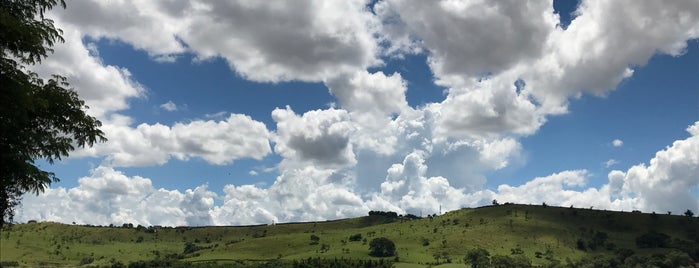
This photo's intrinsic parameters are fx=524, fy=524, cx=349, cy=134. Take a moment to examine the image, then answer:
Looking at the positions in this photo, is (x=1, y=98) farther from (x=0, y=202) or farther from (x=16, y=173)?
(x=0, y=202)

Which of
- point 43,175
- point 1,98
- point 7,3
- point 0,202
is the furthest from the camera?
point 0,202

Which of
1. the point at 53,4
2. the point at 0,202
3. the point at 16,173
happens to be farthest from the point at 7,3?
the point at 0,202

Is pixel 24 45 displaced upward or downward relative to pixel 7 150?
upward

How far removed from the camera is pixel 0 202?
85.0 ft

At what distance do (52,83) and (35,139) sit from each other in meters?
2.78

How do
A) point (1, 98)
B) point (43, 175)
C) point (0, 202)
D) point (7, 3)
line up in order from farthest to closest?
point (0, 202)
point (43, 175)
point (7, 3)
point (1, 98)

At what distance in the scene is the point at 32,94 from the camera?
850 inches

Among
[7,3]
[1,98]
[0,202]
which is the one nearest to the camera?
[1,98]

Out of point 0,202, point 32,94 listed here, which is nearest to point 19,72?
point 32,94

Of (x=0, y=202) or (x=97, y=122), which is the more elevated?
(x=97, y=122)

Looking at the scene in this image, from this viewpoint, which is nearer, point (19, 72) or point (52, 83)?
point (19, 72)

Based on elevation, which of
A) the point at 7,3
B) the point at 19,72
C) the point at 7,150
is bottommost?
the point at 7,150

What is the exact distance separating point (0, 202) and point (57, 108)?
610cm

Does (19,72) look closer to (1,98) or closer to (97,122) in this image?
(1,98)
